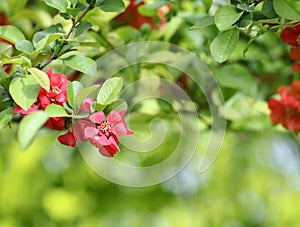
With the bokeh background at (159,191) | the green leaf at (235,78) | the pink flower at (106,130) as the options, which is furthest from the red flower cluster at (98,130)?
the bokeh background at (159,191)

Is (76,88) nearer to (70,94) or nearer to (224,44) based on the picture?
(70,94)

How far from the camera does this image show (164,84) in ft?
3.29

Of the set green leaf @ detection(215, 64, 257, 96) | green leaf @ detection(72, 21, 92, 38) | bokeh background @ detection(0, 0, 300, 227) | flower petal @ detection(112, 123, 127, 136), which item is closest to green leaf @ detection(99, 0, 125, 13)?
green leaf @ detection(72, 21, 92, 38)

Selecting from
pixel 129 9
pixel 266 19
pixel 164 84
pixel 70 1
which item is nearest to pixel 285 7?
pixel 266 19

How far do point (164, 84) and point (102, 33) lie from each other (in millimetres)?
129

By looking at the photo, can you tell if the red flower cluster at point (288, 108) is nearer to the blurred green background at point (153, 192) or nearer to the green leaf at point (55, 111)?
the green leaf at point (55, 111)

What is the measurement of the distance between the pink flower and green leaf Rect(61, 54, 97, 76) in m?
0.06

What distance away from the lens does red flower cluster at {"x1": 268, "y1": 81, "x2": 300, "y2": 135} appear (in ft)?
2.72

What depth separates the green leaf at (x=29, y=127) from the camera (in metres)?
0.51

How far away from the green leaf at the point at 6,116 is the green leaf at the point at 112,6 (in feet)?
0.48

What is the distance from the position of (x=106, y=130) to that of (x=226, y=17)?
0.55ft

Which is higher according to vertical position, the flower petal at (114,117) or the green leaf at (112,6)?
the green leaf at (112,6)

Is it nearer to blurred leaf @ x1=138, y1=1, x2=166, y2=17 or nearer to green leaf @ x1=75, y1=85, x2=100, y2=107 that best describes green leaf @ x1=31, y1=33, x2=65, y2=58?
green leaf @ x1=75, y1=85, x2=100, y2=107

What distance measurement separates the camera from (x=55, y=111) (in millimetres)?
583
